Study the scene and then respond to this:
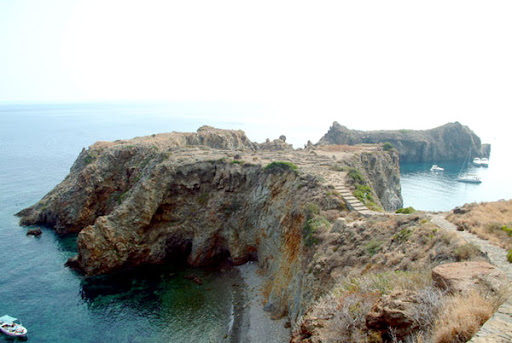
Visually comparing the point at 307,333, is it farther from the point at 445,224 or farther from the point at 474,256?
the point at 445,224

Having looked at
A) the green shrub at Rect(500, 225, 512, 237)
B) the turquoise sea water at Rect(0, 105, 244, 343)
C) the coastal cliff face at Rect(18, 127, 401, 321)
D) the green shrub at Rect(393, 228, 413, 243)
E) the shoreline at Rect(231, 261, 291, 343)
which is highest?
the green shrub at Rect(500, 225, 512, 237)

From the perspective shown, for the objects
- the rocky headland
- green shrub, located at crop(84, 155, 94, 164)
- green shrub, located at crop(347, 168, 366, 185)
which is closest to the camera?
A: the rocky headland

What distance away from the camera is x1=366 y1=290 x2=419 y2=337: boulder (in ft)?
32.7

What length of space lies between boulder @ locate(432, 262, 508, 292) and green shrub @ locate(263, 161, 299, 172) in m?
29.1

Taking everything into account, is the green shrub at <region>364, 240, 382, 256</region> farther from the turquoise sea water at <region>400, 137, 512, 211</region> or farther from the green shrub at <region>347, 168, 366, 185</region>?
the turquoise sea water at <region>400, 137, 512, 211</region>

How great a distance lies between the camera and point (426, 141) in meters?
123

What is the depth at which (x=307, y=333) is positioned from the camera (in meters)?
12.8

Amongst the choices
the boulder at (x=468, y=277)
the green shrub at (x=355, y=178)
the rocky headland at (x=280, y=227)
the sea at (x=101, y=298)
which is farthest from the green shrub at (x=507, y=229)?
the sea at (x=101, y=298)

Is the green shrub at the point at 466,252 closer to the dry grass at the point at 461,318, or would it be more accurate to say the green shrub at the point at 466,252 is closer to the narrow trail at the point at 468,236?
the narrow trail at the point at 468,236

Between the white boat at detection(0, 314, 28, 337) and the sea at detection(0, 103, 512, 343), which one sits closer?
the white boat at detection(0, 314, 28, 337)

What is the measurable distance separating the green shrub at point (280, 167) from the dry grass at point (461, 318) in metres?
31.4

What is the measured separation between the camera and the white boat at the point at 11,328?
97.3ft

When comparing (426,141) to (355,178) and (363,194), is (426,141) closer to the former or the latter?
(355,178)

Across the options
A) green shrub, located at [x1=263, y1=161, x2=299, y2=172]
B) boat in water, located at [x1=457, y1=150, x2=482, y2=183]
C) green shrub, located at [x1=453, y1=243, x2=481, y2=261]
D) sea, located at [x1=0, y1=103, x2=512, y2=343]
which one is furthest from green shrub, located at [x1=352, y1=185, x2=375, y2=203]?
boat in water, located at [x1=457, y1=150, x2=482, y2=183]
